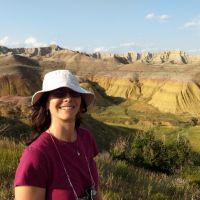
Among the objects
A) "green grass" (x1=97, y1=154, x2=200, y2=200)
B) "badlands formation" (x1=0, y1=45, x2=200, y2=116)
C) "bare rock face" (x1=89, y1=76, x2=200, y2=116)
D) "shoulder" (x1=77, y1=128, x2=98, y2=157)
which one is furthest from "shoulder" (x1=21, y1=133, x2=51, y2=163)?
"bare rock face" (x1=89, y1=76, x2=200, y2=116)

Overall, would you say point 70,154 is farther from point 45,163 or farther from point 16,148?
point 16,148

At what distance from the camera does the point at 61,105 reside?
3334 mm

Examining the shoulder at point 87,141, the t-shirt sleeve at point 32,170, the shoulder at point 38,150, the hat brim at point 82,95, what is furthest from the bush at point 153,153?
the t-shirt sleeve at point 32,170

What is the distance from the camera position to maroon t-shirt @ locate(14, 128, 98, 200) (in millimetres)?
2979

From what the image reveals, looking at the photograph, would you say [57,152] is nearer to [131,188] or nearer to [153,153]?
[131,188]

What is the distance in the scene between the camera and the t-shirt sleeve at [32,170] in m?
2.95

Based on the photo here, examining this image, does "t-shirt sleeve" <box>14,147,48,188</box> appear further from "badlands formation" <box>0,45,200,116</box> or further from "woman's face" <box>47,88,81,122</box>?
"badlands formation" <box>0,45,200,116</box>

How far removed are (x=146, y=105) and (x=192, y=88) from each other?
968 centimetres

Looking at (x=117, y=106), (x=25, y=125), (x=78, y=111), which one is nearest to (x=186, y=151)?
(x=25, y=125)

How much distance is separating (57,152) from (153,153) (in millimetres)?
15372

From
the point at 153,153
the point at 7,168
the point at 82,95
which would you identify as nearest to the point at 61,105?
the point at 82,95

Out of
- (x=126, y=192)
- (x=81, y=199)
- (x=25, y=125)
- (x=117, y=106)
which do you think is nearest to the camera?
(x=81, y=199)

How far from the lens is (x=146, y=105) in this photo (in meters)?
89.8

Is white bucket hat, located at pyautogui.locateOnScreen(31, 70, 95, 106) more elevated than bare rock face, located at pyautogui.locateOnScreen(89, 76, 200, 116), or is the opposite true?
white bucket hat, located at pyautogui.locateOnScreen(31, 70, 95, 106)
